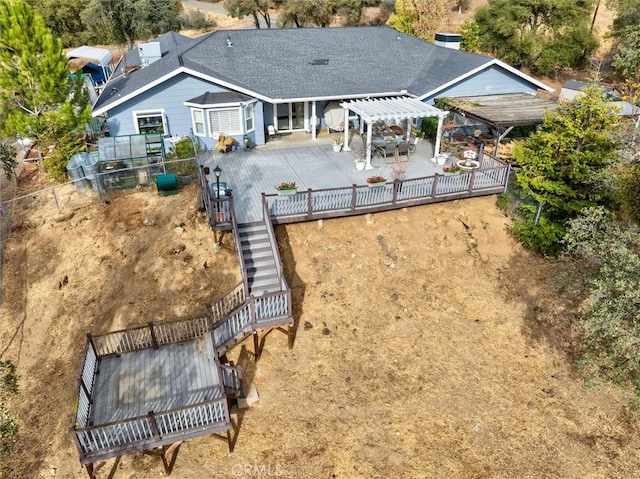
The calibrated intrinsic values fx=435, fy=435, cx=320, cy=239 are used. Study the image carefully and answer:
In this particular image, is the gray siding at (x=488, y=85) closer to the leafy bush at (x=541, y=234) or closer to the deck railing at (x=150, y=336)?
the leafy bush at (x=541, y=234)

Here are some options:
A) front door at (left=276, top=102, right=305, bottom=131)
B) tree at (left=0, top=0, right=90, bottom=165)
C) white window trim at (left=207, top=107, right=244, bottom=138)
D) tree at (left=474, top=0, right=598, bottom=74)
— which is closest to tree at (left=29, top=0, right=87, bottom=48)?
tree at (left=0, top=0, right=90, bottom=165)

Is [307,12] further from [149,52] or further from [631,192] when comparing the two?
[631,192]

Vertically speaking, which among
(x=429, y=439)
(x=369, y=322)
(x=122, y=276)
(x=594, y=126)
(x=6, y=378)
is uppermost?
(x=594, y=126)

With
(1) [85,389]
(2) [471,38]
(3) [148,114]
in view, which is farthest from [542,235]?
(2) [471,38]

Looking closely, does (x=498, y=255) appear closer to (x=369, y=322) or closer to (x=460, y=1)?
(x=369, y=322)

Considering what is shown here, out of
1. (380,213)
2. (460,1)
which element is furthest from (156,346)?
(460,1)

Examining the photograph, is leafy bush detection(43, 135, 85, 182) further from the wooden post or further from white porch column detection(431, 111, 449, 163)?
white porch column detection(431, 111, 449, 163)
